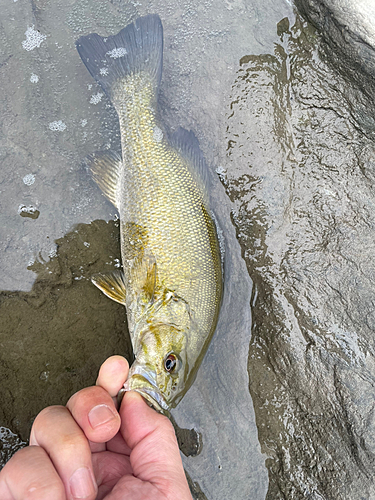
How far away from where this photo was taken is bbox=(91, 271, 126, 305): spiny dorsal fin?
9.78 ft

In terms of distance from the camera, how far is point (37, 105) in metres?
3.40

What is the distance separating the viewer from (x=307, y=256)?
3006 mm

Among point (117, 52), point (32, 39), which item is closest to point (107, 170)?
point (117, 52)

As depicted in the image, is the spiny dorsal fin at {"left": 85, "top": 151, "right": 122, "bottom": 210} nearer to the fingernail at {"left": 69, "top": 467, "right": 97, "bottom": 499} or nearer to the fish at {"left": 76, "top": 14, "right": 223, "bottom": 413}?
the fish at {"left": 76, "top": 14, "right": 223, "bottom": 413}

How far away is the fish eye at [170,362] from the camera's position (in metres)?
2.49

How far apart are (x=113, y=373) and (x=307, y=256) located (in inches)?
65.8

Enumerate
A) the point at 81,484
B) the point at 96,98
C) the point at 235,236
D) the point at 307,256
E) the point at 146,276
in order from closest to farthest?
the point at 81,484 → the point at 146,276 → the point at 307,256 → the point at 235,236 → the point at 96,98

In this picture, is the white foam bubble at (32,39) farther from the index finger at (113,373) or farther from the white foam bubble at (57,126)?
the index finger at (113,373)

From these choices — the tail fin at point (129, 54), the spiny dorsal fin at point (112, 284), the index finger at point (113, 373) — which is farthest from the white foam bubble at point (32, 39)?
the index finger at point (113, 373)

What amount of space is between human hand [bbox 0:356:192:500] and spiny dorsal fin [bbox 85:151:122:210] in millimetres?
1510

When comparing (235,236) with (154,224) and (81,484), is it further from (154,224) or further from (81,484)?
(81,484)

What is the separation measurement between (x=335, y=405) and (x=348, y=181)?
1.67 m

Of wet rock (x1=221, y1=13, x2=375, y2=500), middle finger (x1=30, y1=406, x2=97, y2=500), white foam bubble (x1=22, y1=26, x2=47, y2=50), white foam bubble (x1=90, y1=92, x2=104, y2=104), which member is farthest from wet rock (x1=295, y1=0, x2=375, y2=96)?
middle finger (x1=30, y1=406, x2=97, y2=500)

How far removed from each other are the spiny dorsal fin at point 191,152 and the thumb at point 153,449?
5.58ft
